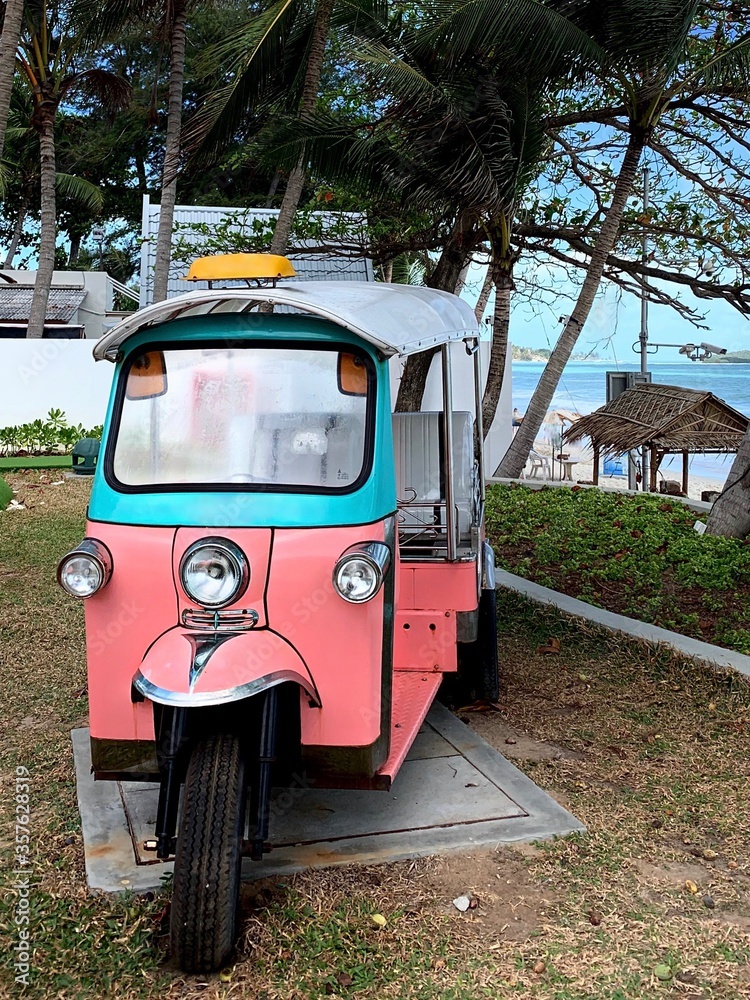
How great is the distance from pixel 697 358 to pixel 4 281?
19222mm

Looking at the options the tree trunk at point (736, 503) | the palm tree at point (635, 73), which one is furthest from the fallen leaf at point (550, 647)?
the palm tree at point (635, 73)

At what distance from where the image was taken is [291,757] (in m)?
3.70

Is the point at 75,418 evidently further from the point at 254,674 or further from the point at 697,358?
the point at 254,674

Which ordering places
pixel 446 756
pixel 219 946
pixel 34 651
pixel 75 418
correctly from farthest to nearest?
pixel 75 418 → pixel 34 651 → pixel 446 756 → pixel 219 946

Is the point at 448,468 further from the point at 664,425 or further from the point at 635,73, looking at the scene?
the point at 664,425

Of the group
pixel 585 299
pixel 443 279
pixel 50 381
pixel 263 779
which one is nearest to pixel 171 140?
pixel 50 381

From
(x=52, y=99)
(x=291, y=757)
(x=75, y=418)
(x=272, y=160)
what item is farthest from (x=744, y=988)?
(x=52, y=99)

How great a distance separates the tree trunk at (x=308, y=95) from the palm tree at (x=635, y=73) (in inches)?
119

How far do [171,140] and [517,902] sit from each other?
12963 millimetres

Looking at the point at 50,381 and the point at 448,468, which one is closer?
the point at 448,468

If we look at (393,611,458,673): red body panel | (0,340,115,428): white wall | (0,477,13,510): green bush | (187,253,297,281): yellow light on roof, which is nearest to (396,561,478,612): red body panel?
(393,611,458,673): red body panel

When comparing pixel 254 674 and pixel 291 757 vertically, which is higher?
pixel 254 674

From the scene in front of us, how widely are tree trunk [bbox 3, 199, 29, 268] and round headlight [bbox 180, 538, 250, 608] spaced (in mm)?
31372

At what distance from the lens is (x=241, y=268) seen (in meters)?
3.96
